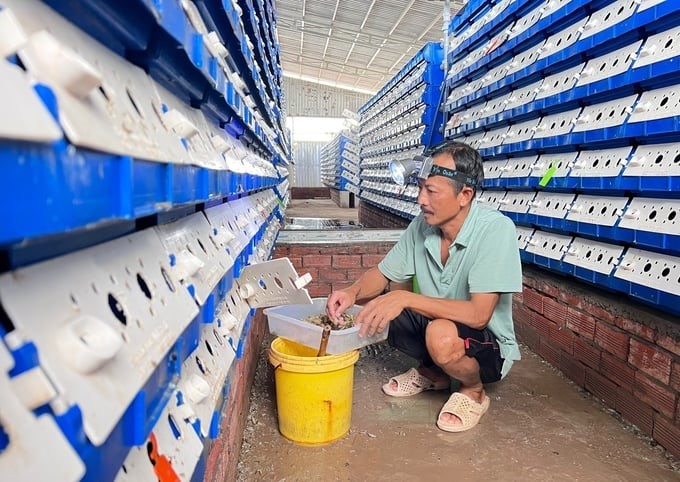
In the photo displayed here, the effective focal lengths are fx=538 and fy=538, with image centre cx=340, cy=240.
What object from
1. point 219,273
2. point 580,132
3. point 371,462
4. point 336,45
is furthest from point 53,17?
point 336,45

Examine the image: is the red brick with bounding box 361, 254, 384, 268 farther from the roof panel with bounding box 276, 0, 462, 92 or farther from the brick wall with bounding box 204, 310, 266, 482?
the roof panel with bounding box 276, 0, 462, 92

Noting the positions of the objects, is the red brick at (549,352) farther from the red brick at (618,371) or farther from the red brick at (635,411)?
the red brick at (635,411)

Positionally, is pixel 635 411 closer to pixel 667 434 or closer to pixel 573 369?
pixel 667 434

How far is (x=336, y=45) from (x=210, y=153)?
14.2m

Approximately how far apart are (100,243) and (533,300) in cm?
276

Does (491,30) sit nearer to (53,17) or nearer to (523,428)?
(523,428)

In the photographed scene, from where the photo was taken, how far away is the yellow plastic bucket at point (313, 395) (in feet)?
6.33

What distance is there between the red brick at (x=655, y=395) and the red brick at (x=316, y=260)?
2.15m

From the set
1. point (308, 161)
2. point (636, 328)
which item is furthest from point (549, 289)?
point (308, 161)

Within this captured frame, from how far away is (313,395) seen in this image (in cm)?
197

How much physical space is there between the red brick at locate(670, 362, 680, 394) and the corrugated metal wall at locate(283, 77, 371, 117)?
19990 mm

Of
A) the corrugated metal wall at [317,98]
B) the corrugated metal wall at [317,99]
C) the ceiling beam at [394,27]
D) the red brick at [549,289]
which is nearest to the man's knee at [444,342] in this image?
the red brick at [549,289]

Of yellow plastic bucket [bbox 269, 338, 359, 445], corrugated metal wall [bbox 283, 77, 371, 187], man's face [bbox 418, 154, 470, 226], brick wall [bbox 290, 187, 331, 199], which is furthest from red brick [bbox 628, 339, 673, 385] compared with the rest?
corrugated metal wall [bbox 283, 77, 371, 187]

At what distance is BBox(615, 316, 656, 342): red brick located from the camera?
2037mm
